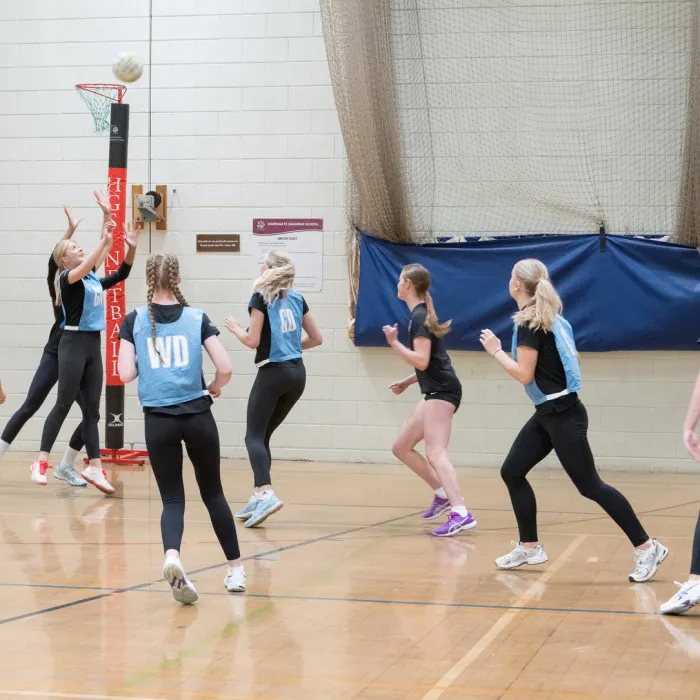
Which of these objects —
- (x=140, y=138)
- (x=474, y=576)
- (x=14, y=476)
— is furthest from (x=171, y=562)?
(x=140, y=138)

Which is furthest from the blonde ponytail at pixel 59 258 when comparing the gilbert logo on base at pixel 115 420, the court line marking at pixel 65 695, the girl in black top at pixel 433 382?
the court line marking at pixel 65 695

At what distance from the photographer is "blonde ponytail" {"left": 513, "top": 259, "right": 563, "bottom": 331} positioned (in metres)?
5.46

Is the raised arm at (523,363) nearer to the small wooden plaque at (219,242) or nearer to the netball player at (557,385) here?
the netball player at (557,385)

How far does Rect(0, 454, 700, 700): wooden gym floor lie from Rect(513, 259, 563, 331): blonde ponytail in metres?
1.31

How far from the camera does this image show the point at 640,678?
12.9 feet

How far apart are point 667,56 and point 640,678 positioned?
7.27 m

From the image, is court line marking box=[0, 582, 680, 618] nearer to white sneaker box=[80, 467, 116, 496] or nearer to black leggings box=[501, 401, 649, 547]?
black leggings box=[501, 401, 649, 547]

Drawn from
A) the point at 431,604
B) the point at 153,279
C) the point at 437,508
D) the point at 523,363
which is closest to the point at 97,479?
the point at 437,508

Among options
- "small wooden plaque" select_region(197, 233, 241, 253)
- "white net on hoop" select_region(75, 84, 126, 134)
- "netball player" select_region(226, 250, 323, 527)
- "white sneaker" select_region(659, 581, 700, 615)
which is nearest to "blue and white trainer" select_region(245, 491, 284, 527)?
"netball player" select_region(226, 250, 323, 527)

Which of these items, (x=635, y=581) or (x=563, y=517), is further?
(x=563, y=517)

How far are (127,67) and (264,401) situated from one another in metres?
3.92

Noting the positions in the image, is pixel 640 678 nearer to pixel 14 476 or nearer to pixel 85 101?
pixel 14 476

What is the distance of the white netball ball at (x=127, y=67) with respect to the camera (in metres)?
9.52

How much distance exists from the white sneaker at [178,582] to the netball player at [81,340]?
3472 mm
